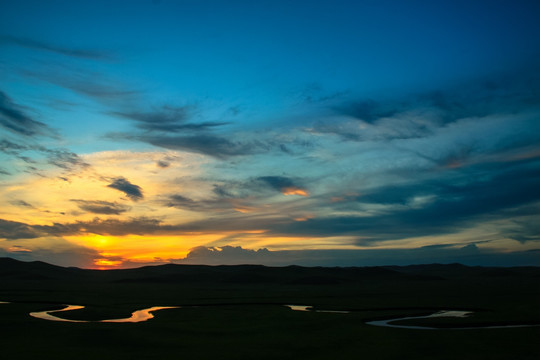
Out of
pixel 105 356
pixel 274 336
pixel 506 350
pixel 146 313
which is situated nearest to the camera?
pixel 105 356

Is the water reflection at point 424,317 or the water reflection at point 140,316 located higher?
the water reflection at point 140,316

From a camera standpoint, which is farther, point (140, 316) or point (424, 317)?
point (140, 316)

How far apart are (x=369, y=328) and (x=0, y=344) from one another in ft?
99.0

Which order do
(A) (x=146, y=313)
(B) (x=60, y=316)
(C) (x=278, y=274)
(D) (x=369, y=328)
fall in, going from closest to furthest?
A: (D) (x=369, y=328), (B) (x=60, y=316), (A) (x=146, y=313), (C) (x=278, y=274)

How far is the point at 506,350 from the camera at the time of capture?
103ft

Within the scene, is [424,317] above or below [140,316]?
below

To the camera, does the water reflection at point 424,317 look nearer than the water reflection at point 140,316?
Yes

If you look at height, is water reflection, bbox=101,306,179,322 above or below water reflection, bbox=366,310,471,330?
above

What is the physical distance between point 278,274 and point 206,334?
162549 mm

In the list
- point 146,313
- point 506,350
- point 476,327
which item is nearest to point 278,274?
point 146,313

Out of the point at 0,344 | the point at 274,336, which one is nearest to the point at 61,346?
the point at 0,344

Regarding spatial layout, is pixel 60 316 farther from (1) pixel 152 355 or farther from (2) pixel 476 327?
(2) pixel 476 327

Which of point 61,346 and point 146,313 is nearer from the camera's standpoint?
point 61,346

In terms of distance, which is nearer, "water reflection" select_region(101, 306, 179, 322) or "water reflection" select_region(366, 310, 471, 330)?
"water reflection" select_region(366, 310, 471, 330)
